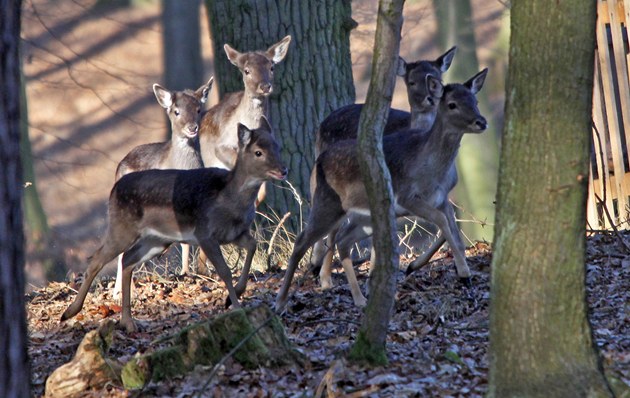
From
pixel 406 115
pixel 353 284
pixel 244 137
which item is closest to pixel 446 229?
pixel 353 284

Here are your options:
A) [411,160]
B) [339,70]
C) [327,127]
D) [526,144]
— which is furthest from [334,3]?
[526,144]

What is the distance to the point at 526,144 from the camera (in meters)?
5.07

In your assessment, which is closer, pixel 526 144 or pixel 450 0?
pixel 526 144

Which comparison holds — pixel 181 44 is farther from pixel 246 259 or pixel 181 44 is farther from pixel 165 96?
pixel 246 259

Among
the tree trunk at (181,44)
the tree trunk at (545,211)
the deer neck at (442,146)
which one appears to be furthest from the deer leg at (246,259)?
the tree trunk at (181,44)

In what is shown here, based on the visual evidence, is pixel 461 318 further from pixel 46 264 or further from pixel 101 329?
pixel 46 264

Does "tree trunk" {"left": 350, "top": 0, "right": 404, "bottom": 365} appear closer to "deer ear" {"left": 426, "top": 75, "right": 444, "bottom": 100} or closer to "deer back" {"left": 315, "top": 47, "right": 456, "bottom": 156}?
"deer ear" {"left": 426, "top": 75, "right": 444, "bottom": 100}

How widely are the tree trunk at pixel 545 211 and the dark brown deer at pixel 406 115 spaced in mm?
4727

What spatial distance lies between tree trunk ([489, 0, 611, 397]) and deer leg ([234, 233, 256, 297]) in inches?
163

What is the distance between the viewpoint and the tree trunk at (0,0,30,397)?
4594mm

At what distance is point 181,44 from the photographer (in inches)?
985

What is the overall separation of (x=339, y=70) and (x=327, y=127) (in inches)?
75.0

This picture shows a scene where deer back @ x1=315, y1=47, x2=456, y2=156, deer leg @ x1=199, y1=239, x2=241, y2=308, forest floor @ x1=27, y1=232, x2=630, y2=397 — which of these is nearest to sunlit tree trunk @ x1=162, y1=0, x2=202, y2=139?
forest floor @ x1=27, y1=232, x2=630, y2=397

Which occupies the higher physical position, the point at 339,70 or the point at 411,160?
the point at 339,70
